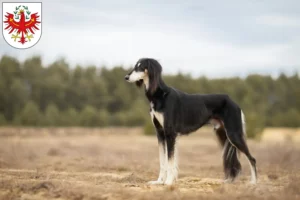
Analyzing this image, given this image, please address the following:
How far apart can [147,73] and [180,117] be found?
1376 millimetres

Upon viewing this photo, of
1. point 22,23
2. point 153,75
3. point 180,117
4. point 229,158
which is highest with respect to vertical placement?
point 22,23

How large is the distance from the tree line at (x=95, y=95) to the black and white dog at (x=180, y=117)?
37921 millimetres

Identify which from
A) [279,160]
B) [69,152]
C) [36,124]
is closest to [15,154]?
[69,152]

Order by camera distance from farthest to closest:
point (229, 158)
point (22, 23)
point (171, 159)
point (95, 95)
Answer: point (95, 95)
point (22, 23)
point (229, 158)
point (171, 159)

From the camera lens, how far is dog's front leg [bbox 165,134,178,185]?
10789mm

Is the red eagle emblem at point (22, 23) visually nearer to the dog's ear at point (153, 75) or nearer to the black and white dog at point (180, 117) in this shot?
the black and white dog at point (180, 117)

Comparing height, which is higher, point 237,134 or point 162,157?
point 237,134

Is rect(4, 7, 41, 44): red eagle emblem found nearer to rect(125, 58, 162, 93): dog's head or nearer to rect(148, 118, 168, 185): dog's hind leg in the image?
rect(125, 58, 162, 93): dog's head

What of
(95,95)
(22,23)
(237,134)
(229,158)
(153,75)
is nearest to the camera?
(153,75)

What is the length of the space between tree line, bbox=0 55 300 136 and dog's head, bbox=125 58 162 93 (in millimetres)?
39136

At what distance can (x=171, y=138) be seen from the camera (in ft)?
35.6

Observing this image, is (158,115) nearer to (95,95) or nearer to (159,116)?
(159,116)

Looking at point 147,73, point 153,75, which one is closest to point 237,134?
point 153,75

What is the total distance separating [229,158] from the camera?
12273 mm
